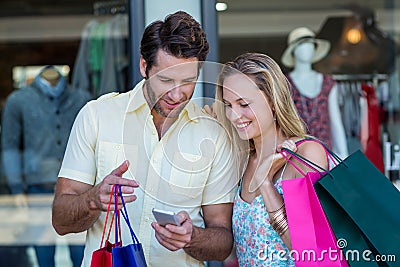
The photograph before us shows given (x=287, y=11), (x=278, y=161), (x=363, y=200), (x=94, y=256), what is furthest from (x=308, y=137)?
(x=287, y=11)

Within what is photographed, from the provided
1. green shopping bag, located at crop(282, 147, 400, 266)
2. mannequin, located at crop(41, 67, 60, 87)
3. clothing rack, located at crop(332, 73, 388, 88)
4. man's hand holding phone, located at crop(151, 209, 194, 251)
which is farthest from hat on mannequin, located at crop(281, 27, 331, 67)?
man's hand holding phone, located at crop(151, 209, 194, 251)

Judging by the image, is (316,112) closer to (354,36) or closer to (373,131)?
(373,131)

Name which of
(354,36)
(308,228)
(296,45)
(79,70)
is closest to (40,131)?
(79,70)

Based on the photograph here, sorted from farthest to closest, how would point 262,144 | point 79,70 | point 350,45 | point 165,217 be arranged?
point 350,45
point 79,70
point 262,144
point 165,217

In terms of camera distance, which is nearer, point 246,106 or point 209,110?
point 246,106

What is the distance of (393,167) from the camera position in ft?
13.5

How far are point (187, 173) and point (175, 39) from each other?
382mm

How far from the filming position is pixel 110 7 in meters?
4.78

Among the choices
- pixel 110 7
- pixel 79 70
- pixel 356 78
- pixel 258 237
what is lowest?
pixel 258 237

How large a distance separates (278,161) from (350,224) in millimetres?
270

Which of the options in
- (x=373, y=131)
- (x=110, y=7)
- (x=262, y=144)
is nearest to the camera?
(x=262, y=144)

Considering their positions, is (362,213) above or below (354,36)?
below

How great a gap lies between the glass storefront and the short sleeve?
43.9 inches

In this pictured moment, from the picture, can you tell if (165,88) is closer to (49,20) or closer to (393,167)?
(393,167)
